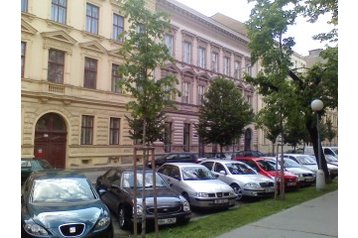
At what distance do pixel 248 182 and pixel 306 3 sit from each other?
8034mm

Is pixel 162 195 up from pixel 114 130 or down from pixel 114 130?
down

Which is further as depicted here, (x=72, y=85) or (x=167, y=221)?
(x=72, y=85)

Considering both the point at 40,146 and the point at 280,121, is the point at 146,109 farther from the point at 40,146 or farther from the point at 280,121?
the point at 40,146

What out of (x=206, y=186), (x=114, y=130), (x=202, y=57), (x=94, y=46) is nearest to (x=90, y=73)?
(x=94, y=46)

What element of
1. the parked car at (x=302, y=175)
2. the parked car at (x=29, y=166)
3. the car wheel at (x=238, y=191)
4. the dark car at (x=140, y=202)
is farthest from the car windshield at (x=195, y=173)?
the parked car at (x=29, y=166)

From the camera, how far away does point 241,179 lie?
13.8 m

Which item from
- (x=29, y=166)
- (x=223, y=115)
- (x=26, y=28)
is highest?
(x=26, y=28)

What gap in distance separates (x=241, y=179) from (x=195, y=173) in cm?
212

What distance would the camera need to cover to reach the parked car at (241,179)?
13500mm

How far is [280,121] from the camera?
14789 millimetres

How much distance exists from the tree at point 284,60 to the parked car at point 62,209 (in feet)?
30.5

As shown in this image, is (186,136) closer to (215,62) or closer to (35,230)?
(215,62)

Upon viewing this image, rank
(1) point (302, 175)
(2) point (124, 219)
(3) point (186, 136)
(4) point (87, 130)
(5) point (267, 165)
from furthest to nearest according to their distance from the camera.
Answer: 1. (3) point (186, 136)
2. (4) point (87, 130)
3. (1) point (302, 175)
4. (5) point (267, 165)
5. (2) point (124, 219)

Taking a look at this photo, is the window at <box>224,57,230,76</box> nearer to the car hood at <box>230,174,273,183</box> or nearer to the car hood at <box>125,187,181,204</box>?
the car hood at <box>230,174,273,183</box>
